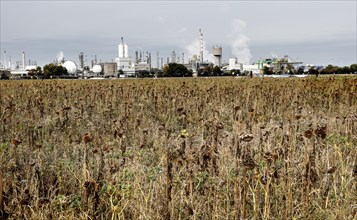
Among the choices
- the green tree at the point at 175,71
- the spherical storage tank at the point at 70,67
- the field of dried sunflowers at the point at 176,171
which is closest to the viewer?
the field of dried sunflowers at the point at 176,171

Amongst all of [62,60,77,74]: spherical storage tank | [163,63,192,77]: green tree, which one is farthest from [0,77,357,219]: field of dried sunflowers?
[62,60,77,74]: spherical storage tank

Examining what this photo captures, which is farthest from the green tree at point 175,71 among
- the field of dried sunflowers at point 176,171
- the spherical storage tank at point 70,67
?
the field of dried sunflowers at point 176,171

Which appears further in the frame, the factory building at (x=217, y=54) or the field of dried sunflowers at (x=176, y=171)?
the factory building at (x=217, y=54)

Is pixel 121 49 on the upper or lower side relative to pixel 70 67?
upper

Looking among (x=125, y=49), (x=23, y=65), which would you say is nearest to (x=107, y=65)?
(x=125, y=49)

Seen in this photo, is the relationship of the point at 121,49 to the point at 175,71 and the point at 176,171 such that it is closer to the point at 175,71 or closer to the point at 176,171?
the point at 175,71

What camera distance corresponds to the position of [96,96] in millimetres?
11766

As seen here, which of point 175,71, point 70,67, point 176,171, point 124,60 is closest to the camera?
point 176,171

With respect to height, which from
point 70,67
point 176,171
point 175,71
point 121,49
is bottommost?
point 176,171

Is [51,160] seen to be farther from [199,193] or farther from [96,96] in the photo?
[96,96]

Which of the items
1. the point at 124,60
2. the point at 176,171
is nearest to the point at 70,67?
the point at 124,60

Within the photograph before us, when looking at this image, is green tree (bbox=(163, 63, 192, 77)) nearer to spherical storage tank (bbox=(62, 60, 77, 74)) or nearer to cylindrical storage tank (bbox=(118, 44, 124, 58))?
spherical storage tank (bbox=(62, 60, 77, 74))

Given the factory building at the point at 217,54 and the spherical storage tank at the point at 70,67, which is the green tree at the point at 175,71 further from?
the factory building at the point at 217,54

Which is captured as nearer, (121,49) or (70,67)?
(70,67)
